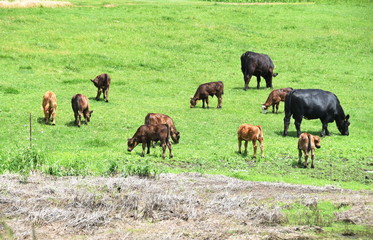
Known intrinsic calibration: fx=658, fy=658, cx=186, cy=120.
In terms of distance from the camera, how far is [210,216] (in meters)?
14.5

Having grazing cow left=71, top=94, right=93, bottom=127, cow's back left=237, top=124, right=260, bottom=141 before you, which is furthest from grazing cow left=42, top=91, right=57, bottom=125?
cow's back left=237, top=124, right=260, bottom=141

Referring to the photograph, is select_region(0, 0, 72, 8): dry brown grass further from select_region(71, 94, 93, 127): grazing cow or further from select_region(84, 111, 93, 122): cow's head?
select_region(71, 94, 93, 127): grazing cow

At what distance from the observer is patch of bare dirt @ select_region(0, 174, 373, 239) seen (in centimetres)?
1339

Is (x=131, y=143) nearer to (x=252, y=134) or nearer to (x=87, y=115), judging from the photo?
(x=252, y=134)

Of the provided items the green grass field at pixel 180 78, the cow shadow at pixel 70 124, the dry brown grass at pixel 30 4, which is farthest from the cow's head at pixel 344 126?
the dry brown grass at pixel 30 4

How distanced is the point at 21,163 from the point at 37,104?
11703 millimetres

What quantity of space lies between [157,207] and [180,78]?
2497 cm

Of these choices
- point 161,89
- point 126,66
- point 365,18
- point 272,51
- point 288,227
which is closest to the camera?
point 288,227

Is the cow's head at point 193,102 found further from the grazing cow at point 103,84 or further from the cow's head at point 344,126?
the cow's head at point 344,126

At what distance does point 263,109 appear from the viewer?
31562 millimetres

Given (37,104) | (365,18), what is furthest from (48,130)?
(365,18)

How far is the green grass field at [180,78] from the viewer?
21266 millimetres

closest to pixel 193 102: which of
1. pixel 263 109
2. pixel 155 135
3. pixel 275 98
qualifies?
pixel 263 109

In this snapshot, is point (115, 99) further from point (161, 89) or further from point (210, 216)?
point (210, 216)
